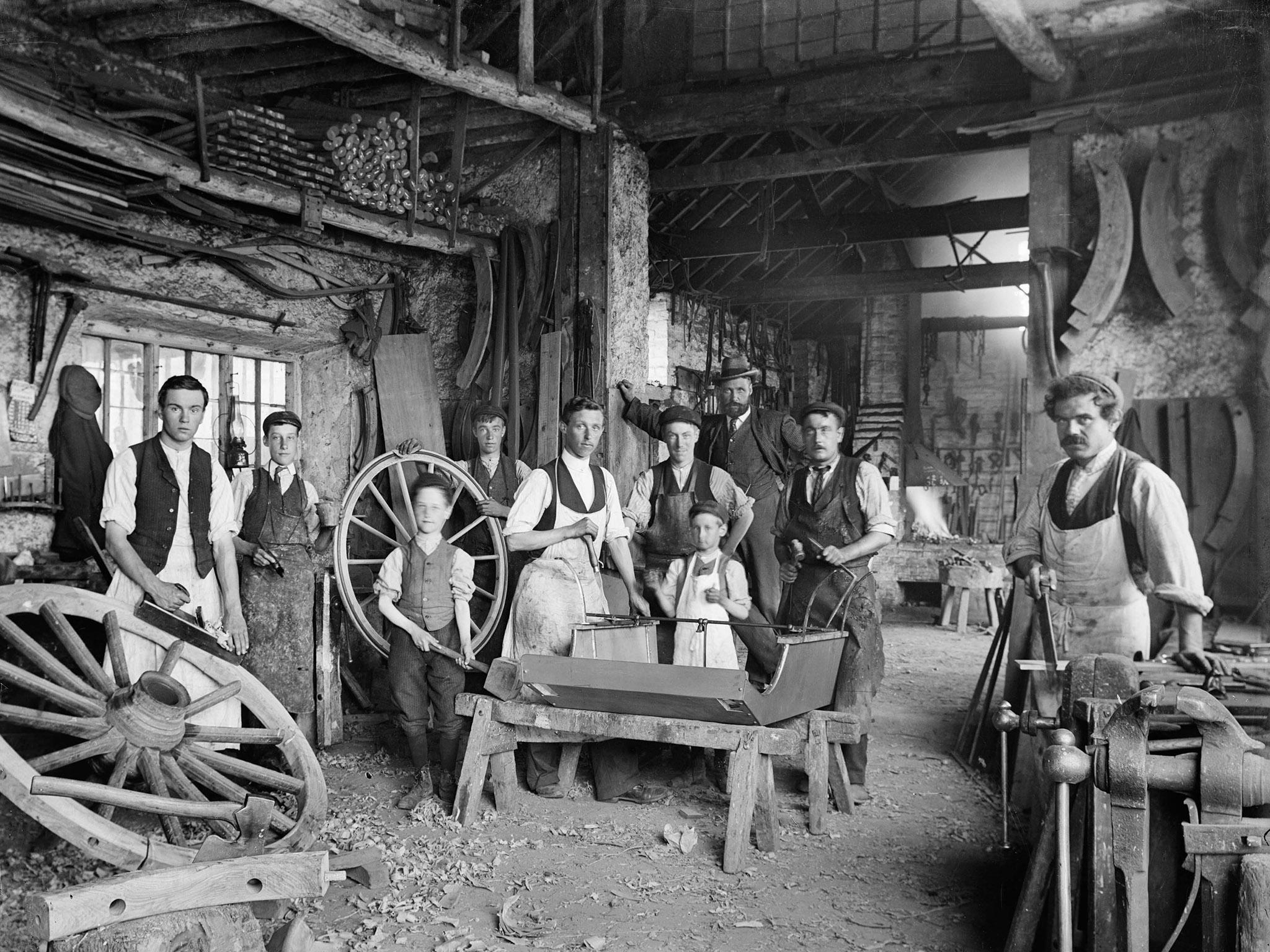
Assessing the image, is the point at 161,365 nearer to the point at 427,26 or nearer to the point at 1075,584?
the point at 427,26

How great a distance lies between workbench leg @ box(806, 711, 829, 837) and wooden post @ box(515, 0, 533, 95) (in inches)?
156

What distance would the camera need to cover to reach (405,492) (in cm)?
617

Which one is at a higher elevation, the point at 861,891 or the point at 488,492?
A: the point at 488,492

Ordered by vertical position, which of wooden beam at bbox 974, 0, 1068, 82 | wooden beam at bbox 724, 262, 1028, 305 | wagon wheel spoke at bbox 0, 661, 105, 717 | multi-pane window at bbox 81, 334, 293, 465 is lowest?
wagon wheel spoke at bbox 0, 661, 105, 717

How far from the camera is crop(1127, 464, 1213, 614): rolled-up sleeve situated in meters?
3.90

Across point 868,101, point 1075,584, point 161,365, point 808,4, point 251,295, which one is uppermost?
point 808,4

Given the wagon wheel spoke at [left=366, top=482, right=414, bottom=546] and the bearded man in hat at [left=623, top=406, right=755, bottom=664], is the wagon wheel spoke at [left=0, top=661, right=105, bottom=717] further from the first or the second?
the bearded man in hat at [left=623, top=406, right=755, bottom=664]

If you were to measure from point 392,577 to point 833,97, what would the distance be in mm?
4098

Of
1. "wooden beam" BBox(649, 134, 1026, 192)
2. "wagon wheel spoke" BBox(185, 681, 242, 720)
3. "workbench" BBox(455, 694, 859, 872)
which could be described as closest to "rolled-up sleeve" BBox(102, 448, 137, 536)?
"wagon wheel spoke" BBox(185, 681, 242, 720)

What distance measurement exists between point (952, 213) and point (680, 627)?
19.7ft

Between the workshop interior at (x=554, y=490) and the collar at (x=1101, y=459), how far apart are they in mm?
21

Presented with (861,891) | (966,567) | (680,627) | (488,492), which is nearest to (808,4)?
(488,492)

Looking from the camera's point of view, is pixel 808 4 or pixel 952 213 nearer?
pixel 808 4

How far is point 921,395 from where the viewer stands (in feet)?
54.2
